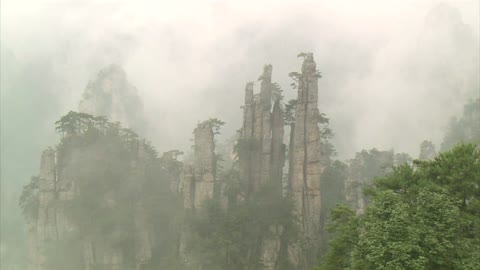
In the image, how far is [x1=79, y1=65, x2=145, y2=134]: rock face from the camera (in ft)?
327

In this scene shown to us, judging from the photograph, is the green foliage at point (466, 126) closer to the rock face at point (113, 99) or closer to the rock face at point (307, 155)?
the rock face at point (307, 155)

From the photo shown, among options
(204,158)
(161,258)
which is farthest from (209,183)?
(161,258)

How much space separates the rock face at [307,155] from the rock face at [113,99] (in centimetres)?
5401

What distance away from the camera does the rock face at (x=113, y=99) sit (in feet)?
327

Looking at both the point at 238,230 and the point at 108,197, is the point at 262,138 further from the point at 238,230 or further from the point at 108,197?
the point at 108,197

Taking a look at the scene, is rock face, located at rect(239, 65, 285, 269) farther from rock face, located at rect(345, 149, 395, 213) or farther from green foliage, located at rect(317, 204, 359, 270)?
green foliage, located at rect(317, 204, 359, 270)

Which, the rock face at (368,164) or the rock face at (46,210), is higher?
the rock face at (368,164)

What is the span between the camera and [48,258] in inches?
2319

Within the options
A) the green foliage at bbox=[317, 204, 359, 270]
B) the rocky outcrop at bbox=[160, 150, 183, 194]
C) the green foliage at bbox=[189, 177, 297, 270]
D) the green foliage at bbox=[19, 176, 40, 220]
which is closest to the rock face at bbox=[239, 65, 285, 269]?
the green foliage at bbox=[189, 177, 297, 270]

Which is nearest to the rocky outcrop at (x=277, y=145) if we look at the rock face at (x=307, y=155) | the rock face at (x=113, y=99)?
the rock face at (x=307, y=155)

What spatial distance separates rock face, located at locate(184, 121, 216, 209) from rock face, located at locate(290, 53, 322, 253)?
10795 mm

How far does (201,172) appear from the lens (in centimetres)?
5822

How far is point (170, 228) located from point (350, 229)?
41.2 metres

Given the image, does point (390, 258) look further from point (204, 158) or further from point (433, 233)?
point (204, 158)
